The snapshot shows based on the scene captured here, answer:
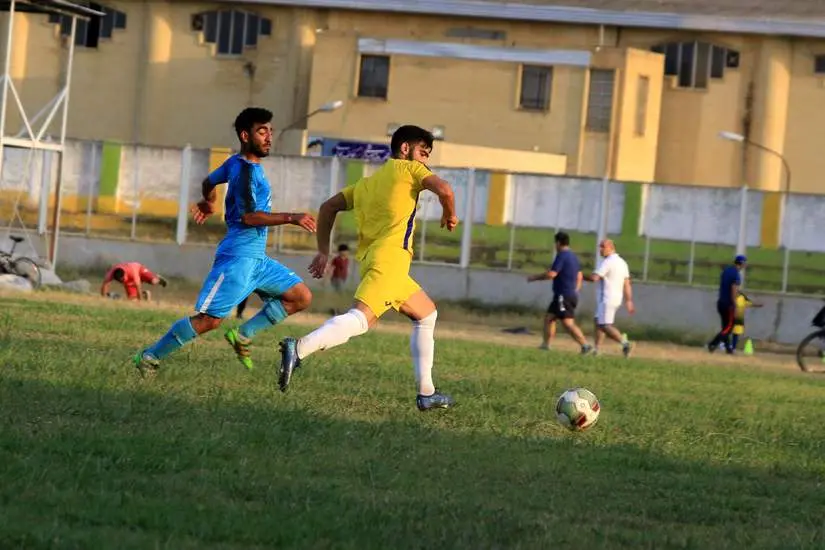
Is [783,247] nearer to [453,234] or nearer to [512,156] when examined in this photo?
[453,234]

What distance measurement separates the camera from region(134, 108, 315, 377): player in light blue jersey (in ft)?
41.5

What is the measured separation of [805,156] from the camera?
6175 centimetres

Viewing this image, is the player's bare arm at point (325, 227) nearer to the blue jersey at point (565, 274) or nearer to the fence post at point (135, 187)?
the blue jersey at point (565, 274)

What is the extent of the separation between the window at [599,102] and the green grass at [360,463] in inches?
1727

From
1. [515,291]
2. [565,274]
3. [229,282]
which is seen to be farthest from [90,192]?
[229,282]

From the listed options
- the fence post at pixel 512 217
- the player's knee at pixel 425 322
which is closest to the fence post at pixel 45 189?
the fence post at pixel 512 217

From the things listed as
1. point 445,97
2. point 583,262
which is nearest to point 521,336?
point 583,262

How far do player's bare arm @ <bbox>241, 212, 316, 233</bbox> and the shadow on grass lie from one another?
1.30 m

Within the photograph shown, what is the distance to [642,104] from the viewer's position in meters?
61.1

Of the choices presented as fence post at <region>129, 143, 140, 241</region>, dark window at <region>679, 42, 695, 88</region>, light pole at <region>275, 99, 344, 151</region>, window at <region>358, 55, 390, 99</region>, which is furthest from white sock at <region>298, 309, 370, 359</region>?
dark window at <region>679, 42, 695, 88</region>

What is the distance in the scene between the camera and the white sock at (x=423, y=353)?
12125 mm

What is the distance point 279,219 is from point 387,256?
103 centimetres

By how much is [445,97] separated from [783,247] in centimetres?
2282

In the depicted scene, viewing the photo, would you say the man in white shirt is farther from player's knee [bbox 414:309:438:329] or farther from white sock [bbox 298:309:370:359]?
white sock [bbox 298:309:370:359]
